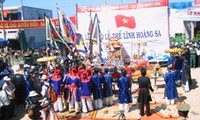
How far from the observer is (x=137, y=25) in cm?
2225

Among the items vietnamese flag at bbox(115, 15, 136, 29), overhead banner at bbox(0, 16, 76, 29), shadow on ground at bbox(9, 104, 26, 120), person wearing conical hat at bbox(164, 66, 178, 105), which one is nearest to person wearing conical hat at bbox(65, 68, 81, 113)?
shadow on ground at bbox(9, 104, 26, 120)

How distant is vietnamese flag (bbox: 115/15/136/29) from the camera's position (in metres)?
22.3

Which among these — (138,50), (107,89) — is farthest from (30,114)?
(138,50)

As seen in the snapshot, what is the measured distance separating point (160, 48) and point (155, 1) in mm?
3219

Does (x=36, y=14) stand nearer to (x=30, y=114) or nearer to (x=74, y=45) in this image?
(x=74, y=45)

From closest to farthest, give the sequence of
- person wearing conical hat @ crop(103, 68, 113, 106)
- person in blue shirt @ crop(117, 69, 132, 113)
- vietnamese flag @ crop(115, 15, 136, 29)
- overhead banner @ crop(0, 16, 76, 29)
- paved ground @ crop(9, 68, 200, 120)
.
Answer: paved ground @ crop(9, 68, 200, 120) → person in blue shirt @ crop(117, 69, 132, 113) → person wearing conical hat @ crop(103, 68, 113, 106) → vietnamese flag @ crop(115, 15, 136, 29) → overhead banner @ crop(0, 16, 76, 29)

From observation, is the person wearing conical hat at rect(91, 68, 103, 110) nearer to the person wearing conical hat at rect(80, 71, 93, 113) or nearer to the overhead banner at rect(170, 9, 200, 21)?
the person wearing conical hat at rect(80, 71, 93, 113)

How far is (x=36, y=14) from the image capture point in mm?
39969

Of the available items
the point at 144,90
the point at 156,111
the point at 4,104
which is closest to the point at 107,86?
the point at 144,90

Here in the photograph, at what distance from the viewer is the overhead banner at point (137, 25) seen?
861 inches

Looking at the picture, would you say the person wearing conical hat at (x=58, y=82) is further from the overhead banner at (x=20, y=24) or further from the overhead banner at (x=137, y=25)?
the overhead banner at (x=20, y=24)

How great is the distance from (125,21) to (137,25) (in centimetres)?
88

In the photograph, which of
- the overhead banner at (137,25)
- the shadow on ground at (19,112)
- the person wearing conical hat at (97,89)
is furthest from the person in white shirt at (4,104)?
the overhead banner at (137,25)

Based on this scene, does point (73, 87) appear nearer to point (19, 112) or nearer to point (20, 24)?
point (19, 112)
